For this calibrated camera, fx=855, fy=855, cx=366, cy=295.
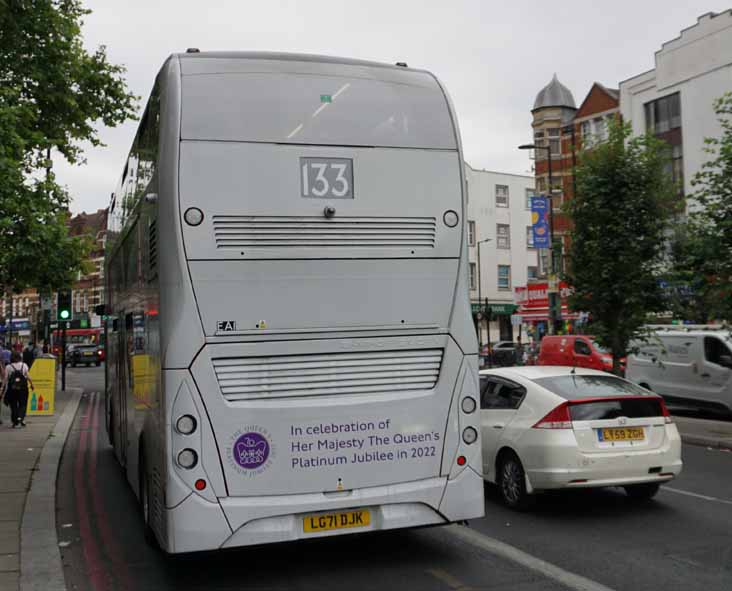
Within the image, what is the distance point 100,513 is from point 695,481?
23.1 feet

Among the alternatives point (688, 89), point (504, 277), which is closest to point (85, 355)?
point (504, 277)

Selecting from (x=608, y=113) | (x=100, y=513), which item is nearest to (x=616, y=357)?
(x=100, y=513)

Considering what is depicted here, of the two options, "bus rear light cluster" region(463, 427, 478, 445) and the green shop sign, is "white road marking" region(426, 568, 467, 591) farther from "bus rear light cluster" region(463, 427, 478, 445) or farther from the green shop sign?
the green shop sign

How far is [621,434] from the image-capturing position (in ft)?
27.5

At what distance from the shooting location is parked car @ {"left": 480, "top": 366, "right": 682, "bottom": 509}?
8.19m

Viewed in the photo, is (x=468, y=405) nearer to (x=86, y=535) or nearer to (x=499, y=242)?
(x=86, y=535)

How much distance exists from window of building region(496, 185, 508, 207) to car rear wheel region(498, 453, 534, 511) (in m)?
57.8

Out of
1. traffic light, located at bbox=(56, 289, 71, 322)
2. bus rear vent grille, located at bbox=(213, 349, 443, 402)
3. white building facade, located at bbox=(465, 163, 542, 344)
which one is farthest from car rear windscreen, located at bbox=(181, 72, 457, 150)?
white building facade, located at bbox=(465, 163, 542, 344)

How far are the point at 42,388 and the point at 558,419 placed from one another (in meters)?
15.8

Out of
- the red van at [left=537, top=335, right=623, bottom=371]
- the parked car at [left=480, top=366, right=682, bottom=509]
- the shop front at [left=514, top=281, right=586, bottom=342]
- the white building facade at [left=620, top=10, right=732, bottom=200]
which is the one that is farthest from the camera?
the shop front at [left=514, top=281, right=586, bottom=342]

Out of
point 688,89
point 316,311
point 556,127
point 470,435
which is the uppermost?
point 556,127

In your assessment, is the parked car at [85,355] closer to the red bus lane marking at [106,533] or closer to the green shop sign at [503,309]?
the green shop sign at [503,309]

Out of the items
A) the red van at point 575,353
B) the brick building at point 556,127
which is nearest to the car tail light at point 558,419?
the red van at point 575,353

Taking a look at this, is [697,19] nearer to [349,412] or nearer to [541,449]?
[541,449]
